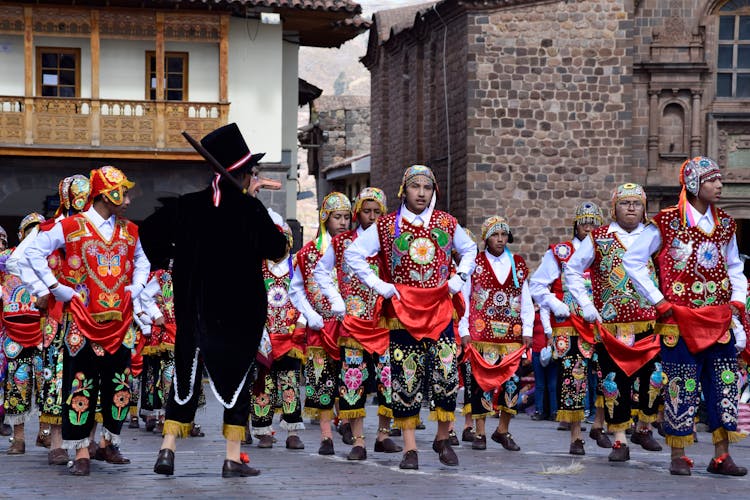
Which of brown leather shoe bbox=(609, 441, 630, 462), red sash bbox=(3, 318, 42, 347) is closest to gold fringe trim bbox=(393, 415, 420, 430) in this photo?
brown leather shoe bbox=(609, 441, 630, 462)

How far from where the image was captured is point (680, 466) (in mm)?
9266

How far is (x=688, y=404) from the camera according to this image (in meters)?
9.35

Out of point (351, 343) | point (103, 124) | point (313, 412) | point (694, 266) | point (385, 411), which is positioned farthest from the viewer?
point (103, 124)

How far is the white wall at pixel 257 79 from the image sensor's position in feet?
95.9

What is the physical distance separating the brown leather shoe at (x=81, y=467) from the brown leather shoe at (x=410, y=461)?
81.0 inches

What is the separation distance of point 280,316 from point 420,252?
2490mm

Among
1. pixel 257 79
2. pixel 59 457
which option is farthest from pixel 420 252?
pixel 257 79

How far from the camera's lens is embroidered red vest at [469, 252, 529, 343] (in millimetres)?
11711

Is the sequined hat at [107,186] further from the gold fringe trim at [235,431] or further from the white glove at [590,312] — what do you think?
the white glove at [590,312]

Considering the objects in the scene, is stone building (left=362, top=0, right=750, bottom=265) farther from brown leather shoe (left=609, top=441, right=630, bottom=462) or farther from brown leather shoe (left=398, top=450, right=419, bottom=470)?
brown leather shoe (left=398, top=450, right=419, bottom=470)

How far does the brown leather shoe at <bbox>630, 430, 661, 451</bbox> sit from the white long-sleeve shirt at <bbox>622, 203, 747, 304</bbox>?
2.03 meters

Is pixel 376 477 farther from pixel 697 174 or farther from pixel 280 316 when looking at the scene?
pixel 280 316

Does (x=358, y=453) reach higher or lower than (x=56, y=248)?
lower

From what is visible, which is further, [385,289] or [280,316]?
Result: [280,316]
